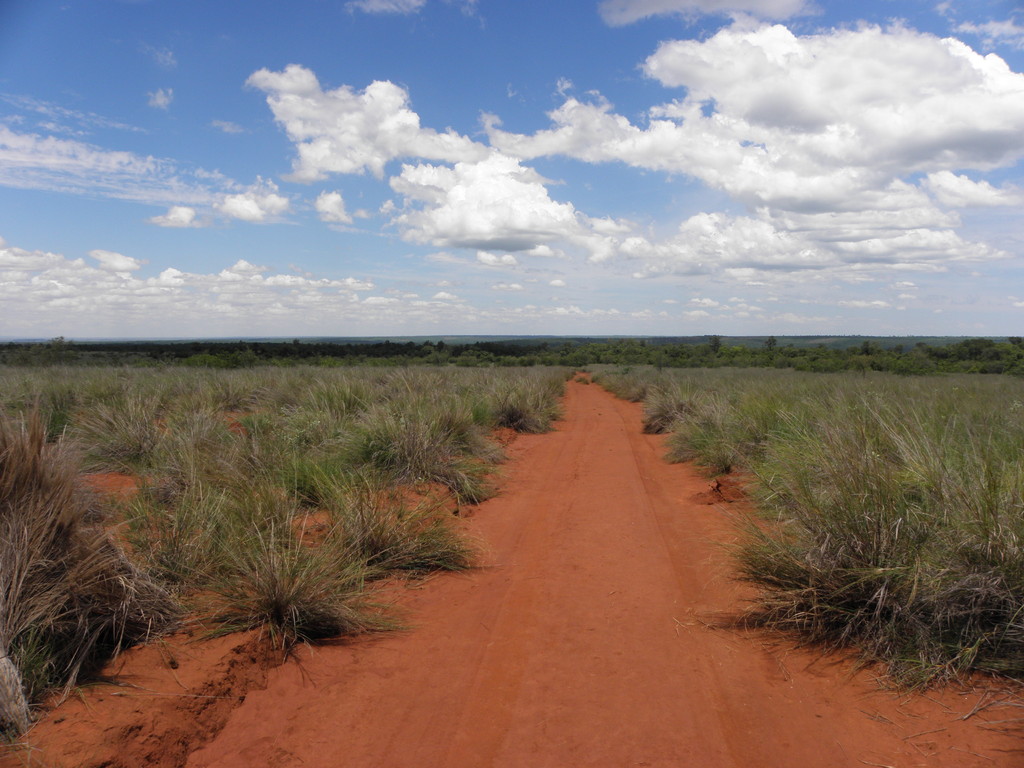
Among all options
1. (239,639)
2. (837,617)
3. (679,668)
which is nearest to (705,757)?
(679,668)

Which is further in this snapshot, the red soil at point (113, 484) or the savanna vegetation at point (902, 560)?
the red soil at point (113, 484)

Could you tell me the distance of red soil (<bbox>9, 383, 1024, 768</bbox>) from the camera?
295 centimetres

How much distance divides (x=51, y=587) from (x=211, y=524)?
1401 mm

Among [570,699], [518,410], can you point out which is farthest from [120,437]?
[518,410]

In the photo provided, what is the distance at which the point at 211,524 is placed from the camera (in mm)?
4754

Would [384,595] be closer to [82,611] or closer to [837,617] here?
[82,611]

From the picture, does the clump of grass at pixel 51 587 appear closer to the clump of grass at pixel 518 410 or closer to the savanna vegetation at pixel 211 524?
the savanna vegetation at pixel 211 524

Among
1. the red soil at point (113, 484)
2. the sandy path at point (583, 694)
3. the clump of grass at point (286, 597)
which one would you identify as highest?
the red soil at point (113, 484)

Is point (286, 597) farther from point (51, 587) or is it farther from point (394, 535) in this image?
point (394, 535)

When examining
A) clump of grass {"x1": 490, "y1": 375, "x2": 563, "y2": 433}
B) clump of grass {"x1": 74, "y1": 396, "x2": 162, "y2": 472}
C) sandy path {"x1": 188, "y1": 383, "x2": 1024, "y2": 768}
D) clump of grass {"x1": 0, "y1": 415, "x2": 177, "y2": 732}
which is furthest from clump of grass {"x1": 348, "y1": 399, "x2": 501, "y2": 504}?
clump of grass {"x1": 490, "y1": 375, "x2": 563, "y2": 433}

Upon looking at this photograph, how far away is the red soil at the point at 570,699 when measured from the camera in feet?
9.68

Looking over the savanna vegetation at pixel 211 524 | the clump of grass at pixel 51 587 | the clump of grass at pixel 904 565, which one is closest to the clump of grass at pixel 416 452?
the savanna vegetation at pixel 211 524

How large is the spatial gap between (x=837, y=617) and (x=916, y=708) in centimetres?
78

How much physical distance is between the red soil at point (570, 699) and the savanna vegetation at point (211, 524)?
0.34 m
